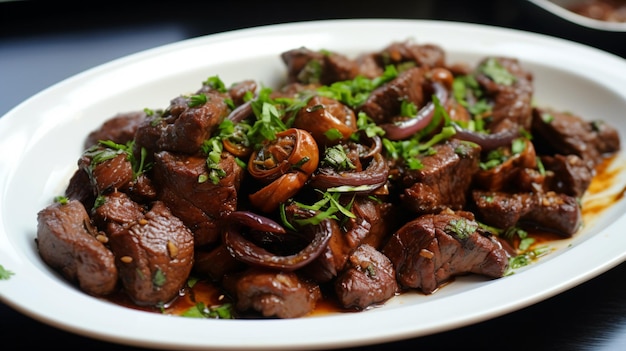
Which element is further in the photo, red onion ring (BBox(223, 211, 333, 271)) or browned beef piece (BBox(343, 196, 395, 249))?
browned beef piece (BBox(343, 196, 395, 249))

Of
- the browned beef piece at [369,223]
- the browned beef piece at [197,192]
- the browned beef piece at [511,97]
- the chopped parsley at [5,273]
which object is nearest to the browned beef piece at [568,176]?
the browned beef piece at [511,97]

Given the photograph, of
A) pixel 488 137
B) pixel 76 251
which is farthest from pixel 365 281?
pixel 488 137

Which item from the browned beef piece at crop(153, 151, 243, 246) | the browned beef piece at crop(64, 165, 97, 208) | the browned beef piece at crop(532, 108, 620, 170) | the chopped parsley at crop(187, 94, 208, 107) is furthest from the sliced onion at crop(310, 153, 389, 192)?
the browned beef piece at crop(532, 108, 620, 170)

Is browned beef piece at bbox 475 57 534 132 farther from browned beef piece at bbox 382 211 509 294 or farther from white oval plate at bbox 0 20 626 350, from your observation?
browned beef piece at bbox 382 211 509 294

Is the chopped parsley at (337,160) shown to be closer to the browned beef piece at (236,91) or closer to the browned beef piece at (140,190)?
the browned beef piece at (236,91)

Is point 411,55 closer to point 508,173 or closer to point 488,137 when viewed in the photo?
point 488,137

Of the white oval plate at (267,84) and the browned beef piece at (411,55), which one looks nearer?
the white oval plate at (267,84)

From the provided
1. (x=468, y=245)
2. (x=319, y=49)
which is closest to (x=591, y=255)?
(x=468, y=245)

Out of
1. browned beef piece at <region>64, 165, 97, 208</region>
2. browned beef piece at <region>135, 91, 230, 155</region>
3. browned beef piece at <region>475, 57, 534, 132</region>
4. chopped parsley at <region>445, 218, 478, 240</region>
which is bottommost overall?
browned beef piece at <region>475, 57, 534, 132</region>
